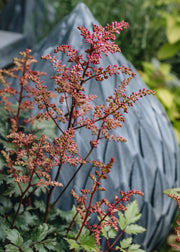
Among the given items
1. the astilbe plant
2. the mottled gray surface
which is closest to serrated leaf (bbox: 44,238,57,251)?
the astilbe plant

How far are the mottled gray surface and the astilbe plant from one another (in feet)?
0.24

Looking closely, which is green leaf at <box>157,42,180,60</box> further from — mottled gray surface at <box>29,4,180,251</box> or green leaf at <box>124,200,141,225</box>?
green leaf at <box>124,200,141,225</box>

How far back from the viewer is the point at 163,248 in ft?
4.49

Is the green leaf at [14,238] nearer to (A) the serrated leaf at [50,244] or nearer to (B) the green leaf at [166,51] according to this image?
(A) the serrated leaf at [50,244]

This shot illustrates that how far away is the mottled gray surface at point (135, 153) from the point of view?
89 centimetres

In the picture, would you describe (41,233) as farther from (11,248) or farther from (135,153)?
(135,153)

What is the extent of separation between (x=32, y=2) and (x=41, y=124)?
A: 1.34 meters

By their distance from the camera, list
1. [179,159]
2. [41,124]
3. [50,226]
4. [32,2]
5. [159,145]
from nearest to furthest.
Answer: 1. [50,226]
2. [41,124]
3. [159,145]
4. [179,159]
5. [32,2]

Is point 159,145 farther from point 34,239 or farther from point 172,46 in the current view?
point 172,46

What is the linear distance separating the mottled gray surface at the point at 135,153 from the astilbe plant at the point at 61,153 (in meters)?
0.07

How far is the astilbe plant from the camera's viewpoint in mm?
621

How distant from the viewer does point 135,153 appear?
3.12 feet

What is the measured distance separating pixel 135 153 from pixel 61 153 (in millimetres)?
370

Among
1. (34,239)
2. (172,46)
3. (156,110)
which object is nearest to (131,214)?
(34,239)
